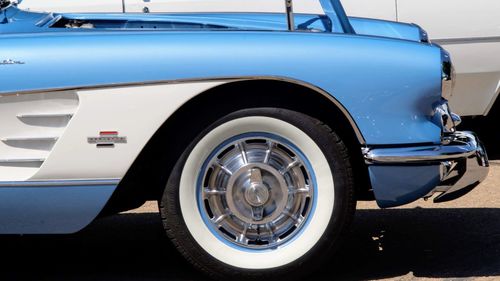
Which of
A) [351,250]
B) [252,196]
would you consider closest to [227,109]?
[252,196]

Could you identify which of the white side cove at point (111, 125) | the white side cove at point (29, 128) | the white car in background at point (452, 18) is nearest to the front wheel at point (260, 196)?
the white side cove at point (111, 125)

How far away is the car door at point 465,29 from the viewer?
760 cm

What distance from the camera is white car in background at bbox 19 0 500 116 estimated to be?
7.61 metres

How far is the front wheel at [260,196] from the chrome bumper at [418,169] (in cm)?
13

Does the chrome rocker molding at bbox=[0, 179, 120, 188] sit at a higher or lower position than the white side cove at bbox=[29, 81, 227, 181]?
lower

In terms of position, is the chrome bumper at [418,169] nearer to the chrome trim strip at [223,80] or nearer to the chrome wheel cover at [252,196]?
the chrome trim strip at [223,80]

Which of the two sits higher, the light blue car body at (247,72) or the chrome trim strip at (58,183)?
the light blue car body at (247,72)

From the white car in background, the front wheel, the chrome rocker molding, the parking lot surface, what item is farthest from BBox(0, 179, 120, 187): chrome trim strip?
the white car in background

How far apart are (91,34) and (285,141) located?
3.22 feet

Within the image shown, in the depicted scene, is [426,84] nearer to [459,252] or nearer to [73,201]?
[459,252]

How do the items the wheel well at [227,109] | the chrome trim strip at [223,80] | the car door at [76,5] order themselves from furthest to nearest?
the car door at [76,5] < the wheel well at [227,109] < the chrome trim strip at [223,80]

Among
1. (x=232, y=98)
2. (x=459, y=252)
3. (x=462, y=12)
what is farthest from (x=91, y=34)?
(x=462, y=12)

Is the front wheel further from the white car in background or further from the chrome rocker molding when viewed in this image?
the white car in background

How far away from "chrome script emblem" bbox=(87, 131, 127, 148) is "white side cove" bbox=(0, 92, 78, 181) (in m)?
0.14
